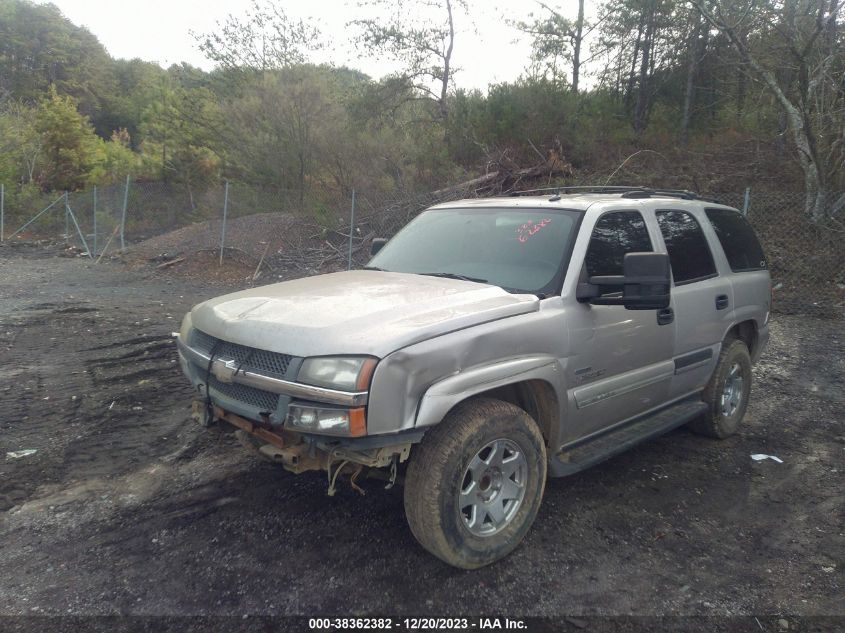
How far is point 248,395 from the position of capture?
2.98 meters

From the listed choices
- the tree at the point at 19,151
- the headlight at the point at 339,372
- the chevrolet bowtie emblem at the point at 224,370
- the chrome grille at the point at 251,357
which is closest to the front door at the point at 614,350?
the headlight at the point at 339,372

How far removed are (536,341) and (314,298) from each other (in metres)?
1.21

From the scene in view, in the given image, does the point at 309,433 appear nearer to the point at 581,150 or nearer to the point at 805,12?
the point at 805,12

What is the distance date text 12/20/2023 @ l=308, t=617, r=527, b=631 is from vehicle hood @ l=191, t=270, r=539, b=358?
1180 mm

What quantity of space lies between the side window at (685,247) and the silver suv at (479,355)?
16mm

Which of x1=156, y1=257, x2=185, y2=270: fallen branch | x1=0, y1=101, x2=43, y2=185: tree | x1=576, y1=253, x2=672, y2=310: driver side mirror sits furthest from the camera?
x1=0, y1=101, x2=43, y2=185: tree

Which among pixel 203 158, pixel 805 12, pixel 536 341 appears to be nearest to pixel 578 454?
pixel 536 341

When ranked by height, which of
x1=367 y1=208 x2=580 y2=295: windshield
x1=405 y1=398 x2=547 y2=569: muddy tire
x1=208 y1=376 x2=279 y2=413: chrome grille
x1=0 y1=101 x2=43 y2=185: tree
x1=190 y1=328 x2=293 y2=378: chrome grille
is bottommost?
x1=405 y1=398 x2=547 y2=569: muddy tire

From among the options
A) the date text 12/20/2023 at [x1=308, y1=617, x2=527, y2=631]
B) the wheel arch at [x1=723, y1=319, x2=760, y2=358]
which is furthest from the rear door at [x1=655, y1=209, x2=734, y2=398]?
the date text 12/20/2023 at [x1=308, y1=617, x2=527, y2=631]

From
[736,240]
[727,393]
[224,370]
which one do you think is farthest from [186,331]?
[736,240]

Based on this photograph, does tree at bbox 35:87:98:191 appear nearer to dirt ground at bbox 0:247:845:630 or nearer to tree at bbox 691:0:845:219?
dirt ground at bbox 0:247:845:630

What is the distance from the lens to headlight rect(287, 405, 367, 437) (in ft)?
8.48

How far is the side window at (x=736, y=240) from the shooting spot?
489 centimetres

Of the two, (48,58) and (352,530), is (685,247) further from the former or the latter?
(48,58)
